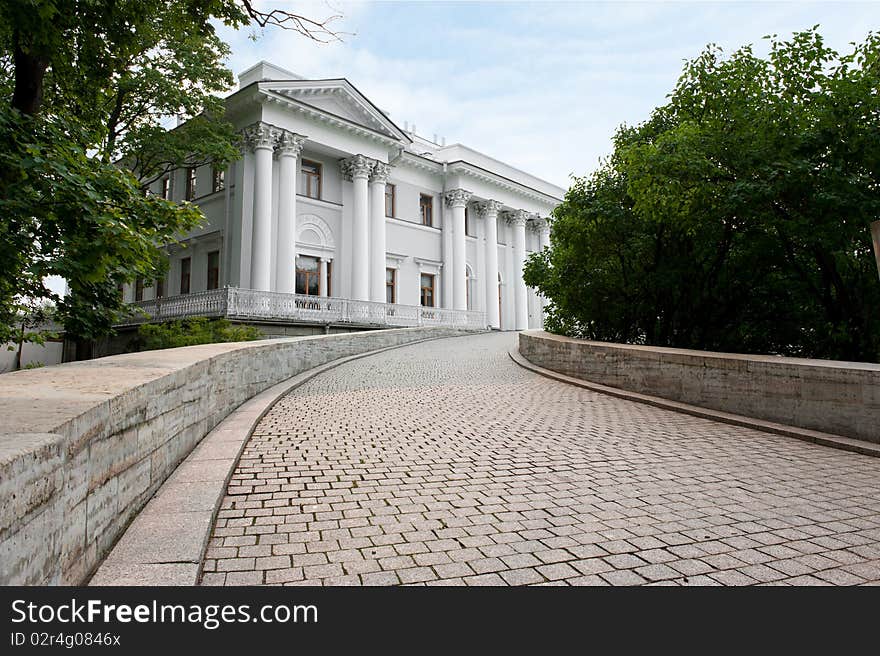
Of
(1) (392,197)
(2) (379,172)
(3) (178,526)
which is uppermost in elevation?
(2) (379,172)

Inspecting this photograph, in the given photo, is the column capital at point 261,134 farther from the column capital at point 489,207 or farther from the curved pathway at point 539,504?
the curved pathway at point 539,504

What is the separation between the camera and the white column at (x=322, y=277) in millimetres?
26750

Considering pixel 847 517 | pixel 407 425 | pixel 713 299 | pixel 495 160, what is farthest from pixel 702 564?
pixel 495 160

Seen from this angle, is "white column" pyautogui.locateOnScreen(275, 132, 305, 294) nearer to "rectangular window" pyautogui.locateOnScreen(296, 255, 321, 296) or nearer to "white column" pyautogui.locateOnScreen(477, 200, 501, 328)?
"rectangular window" pyautogui.locateOnScreen(296, 255, 321, 296)

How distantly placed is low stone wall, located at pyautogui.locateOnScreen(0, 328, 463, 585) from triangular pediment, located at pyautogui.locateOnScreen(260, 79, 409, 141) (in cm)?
2200

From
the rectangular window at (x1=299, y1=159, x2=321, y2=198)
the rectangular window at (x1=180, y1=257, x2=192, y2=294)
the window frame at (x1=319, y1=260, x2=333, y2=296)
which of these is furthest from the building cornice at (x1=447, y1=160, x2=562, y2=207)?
the rectangular window at (x1=180, y1=257, x2=192, y2=294)

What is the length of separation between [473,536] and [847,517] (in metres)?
2.53

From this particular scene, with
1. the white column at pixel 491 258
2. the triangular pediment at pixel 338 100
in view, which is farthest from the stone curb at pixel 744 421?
the white column at pixel 491 258

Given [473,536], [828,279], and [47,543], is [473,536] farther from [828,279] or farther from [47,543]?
[828,279]

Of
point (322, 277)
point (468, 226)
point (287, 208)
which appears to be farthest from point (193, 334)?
point (468, 226)

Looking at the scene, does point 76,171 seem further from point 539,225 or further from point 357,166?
point 539,225

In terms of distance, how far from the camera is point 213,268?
26734mm

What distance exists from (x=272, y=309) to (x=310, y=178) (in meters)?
9.19

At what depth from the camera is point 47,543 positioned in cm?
201
